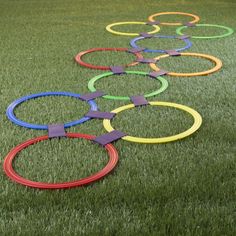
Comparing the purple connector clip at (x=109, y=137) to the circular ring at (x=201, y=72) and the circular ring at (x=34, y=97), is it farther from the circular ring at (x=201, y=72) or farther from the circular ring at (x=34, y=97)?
the circular ring at (x=201, y=72)

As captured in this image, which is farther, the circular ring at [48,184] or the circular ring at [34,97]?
the circular ring at [34,97]

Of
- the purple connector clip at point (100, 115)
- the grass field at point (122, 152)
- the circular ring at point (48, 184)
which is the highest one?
the circular ring at point (48, 184)

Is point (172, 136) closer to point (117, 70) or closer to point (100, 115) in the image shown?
point (100, 115)

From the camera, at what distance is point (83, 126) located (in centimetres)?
226

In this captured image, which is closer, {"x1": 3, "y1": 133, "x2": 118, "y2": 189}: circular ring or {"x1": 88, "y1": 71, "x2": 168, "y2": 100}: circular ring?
{"x1": 3, "y1": 133, "x2": 118, "y2": 189}: circular ring

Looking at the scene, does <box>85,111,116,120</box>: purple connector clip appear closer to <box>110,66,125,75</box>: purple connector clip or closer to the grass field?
the grass field

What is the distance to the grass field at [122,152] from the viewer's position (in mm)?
1550

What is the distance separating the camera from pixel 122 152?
6.59 feet

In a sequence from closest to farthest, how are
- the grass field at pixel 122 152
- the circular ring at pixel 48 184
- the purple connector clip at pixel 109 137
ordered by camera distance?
the grass field at pixel 122 152
the circular ring at pixel 48 184
the purple connector clip at pixel 109 137

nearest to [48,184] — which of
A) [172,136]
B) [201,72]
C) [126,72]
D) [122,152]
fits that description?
[122,152]

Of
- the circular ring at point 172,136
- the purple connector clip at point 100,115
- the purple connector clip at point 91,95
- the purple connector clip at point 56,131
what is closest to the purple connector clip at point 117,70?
the purple connector clip at point 91,95

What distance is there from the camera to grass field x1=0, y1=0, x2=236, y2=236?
155cm

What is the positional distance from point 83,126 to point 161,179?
2.09ft

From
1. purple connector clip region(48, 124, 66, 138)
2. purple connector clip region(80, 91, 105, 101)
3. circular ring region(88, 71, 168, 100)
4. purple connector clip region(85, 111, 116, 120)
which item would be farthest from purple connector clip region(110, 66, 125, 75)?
purple connector clip region(48, 124, 66, 138)
